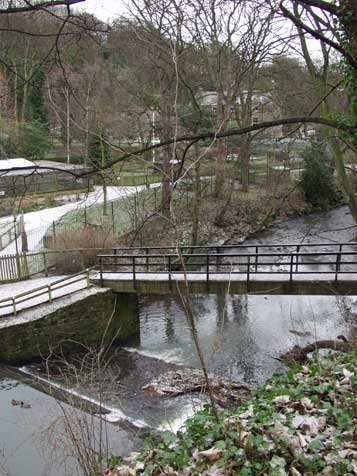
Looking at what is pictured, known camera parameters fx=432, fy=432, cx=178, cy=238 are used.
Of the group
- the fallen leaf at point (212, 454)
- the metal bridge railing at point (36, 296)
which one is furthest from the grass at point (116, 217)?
the fallen leaf at point (212, 454)

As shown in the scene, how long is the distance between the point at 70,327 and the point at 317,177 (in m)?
20.6

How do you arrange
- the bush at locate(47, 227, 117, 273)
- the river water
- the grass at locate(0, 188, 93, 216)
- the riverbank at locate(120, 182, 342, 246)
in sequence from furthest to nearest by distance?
the grass at locate(0, 188, 93, 216) → the riverbank at locate(120, 182, 342, 246) → the bush at locate(47, 227, 117, 273) → the river water

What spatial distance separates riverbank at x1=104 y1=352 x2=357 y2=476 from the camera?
3.90 metres

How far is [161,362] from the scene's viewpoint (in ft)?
38.3

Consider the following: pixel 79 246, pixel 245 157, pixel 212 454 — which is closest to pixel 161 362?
pixel 79 246

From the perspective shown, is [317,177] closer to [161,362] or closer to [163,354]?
[163,354]

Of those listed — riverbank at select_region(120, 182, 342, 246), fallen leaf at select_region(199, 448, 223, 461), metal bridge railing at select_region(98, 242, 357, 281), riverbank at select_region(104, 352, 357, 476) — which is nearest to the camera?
riverbank at select_region(104, 352, 357, 476)

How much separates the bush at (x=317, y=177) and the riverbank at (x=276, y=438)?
2326 cm

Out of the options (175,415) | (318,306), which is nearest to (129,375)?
(175,415)

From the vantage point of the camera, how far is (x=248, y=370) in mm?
11188

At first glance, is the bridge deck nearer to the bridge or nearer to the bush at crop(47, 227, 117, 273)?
the bridge

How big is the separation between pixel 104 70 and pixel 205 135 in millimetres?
24134

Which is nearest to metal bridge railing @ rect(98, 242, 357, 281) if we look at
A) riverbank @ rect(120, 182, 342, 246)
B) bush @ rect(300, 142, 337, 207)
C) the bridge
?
the bridge

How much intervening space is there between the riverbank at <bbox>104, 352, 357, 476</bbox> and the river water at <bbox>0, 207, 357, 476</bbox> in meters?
1.07
